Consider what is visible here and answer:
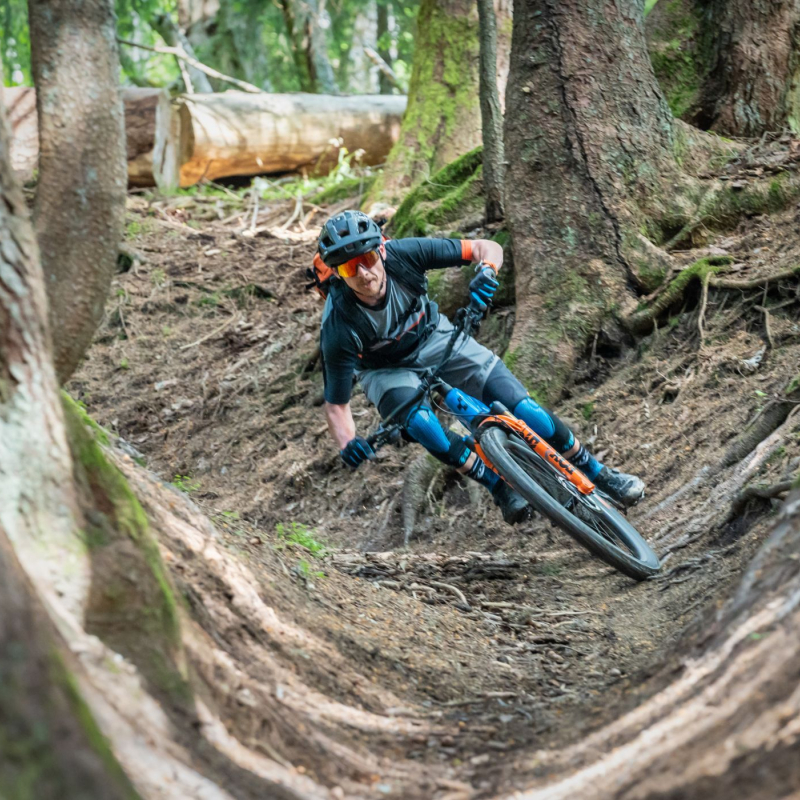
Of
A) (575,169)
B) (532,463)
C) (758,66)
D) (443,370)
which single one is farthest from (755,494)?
(758,66)

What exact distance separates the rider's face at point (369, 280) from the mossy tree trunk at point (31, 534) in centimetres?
255

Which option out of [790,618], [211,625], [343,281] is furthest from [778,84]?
[211,625]

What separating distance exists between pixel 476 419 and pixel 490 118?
157 inches

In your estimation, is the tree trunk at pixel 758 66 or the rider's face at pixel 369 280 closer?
the rider's face at pixel 369 280

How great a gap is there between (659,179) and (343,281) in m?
3.65

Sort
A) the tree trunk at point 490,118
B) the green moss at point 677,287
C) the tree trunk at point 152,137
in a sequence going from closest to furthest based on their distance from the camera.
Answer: the green moss at point 677,287, the tree trunk at point 490,118, the tree trunk at point 152,137

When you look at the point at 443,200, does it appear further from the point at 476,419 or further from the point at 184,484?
the point at 476,419

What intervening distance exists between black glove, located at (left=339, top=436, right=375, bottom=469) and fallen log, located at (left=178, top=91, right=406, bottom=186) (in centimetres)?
983

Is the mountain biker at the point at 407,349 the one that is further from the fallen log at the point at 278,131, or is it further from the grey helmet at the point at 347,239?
the fallen log at the point at 278,131

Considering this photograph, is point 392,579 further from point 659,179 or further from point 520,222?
point 659,179

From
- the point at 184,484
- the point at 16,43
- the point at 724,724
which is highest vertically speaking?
the point at 16,43

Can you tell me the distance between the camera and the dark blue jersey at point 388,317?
5.36 meters

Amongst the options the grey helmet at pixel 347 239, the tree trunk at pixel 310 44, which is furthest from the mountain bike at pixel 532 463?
the tree trunk at pixel 310 44

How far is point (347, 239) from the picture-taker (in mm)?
5059
